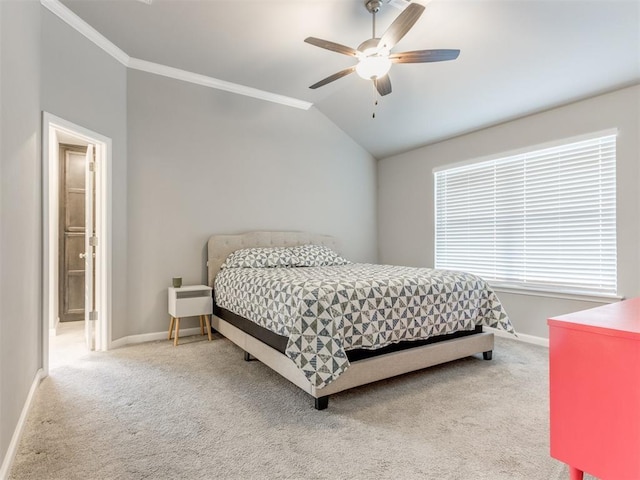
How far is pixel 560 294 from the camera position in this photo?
11.2 feet

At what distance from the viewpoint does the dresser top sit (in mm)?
1082

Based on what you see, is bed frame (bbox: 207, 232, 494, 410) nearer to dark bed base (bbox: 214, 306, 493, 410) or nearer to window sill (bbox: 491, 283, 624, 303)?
dark bed base (bbox: 214, 306, 493, 410)

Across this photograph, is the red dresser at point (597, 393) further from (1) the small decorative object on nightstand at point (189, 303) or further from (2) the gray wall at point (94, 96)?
(2) the gray wall at point (94, 96)

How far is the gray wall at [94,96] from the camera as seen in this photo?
2.81 m

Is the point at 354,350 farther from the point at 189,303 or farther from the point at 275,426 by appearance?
the point at 189,303

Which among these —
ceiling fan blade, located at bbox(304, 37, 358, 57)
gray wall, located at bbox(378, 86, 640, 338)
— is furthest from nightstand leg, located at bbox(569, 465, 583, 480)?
ceiling fan blade, located at bbox(304, 37, 358, 57)

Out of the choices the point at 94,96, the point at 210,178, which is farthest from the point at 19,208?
the point at 210,178

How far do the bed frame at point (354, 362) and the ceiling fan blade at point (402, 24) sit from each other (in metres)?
2.15

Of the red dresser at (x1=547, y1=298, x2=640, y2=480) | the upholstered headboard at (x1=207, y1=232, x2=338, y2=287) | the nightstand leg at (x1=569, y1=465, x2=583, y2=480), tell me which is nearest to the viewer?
the red dresser at (x1=547, y1=298, x2=640, y2=480)

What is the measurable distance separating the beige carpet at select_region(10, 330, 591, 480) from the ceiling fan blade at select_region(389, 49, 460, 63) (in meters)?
2.35

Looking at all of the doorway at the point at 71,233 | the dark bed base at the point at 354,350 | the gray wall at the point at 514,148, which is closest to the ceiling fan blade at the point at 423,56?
the gray wall at the point at 514,148

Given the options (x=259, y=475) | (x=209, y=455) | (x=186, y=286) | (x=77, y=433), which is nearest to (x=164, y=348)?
(x=186, y=286)

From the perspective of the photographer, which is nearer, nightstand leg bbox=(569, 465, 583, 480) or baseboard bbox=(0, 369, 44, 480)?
nightstand leg bbox=(569, 465, 583, 480)

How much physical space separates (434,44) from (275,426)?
335 centimetres
